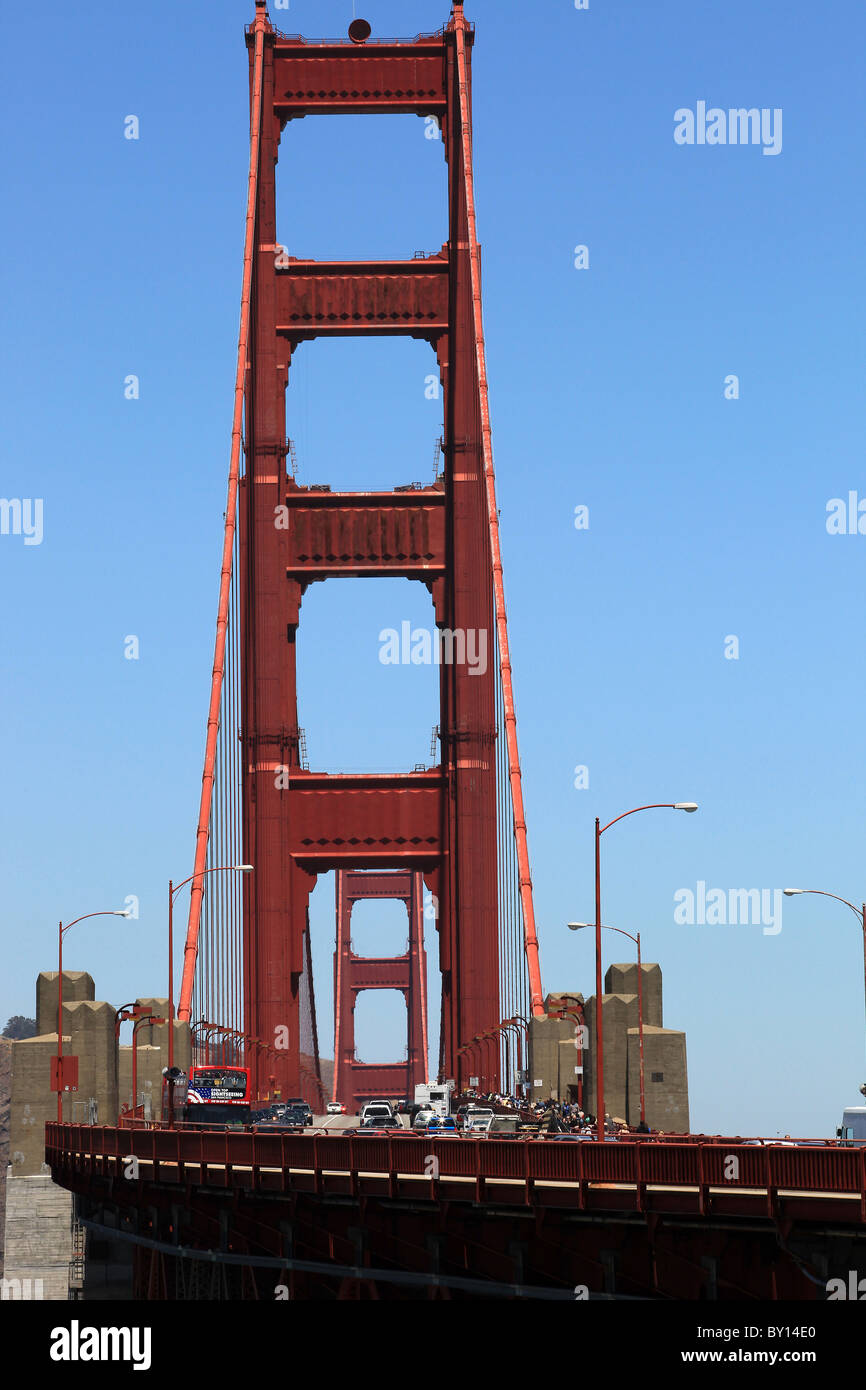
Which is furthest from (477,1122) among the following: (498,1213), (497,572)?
(497,572)

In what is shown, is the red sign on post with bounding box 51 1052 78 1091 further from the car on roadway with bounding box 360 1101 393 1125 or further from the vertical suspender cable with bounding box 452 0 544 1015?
the vertical suspender cable with bounding box 452 0 544 1015

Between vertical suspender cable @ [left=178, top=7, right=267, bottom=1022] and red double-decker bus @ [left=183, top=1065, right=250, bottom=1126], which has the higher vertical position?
vertical suspender cable @ [left=178, top=7, right=267, bottom=1022]

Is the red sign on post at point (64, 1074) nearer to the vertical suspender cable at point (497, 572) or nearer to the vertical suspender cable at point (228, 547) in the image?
the vertical suspender cable at point (228, 547)

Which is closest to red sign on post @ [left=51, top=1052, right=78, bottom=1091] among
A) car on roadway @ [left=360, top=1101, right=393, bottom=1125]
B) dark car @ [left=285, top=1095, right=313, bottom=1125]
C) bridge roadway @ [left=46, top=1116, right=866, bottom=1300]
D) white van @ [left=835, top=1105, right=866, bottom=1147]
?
dark car @ [left=285, top=1095, right=313, bottom=1125]

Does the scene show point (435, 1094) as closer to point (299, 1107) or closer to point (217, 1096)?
point (299, 1107)

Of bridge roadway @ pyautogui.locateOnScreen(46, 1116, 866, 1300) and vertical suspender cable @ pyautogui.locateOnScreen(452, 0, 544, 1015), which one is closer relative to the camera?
bridge roadway @ pyautogui.locateOnScreen(46, 1116, 866, 1300)

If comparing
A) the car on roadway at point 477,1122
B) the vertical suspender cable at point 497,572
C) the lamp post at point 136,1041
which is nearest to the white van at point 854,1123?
the vertical suspender cable at point 497,572
